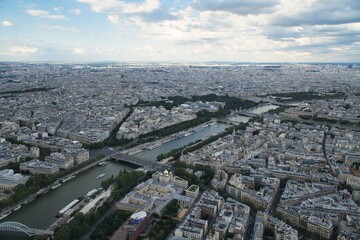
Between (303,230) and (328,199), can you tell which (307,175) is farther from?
(303,230)

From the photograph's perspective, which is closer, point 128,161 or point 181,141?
point 128,161

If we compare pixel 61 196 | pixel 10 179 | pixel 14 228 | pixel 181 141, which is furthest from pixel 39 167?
pixel 181 141

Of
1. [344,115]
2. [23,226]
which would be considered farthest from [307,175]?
[344,115]

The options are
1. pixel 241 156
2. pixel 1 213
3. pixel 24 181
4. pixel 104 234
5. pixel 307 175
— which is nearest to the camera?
pixel 104 234

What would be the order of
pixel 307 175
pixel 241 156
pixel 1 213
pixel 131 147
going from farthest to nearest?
pixel 131 147 → pixel 241 156 → pixel 307 175 → pixel 1 213

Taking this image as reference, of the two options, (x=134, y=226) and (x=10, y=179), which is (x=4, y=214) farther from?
(x=134, y=226)

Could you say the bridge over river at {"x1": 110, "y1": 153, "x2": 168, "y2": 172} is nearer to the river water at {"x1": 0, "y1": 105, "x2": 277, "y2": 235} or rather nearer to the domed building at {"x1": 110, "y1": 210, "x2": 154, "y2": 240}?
the river water at {"x1": 0, "y1": 105, "x2": 277, "y2": 235}

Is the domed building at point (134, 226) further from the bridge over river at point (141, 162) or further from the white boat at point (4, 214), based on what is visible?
the bridge over river at point (141, 162)

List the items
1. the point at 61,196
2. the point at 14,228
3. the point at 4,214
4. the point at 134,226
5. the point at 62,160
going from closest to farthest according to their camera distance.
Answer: the point at 134,226, the point at 14,228, the point at 4,214, the point at 61,196, the point at 62,160

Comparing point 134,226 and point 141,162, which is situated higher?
point 134,226
